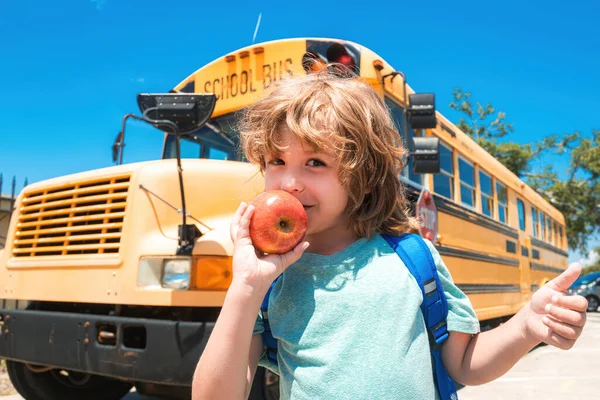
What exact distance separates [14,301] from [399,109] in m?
3.05

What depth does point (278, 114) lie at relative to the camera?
4.33 ft

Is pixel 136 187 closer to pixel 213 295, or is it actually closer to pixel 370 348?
pixel 213 295

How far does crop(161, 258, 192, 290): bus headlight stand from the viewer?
2696 millimetres

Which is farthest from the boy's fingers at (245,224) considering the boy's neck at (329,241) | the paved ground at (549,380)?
the paved ground at (549,380)

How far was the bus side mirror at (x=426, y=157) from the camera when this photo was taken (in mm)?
3617

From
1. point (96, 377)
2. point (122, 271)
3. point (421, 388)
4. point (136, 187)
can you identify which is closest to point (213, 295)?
point (122, 271)

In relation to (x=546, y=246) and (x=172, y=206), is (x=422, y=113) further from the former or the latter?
(x=546, y=246)

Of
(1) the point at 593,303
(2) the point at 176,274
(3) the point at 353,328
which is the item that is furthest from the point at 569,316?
(1) the point at 593,303

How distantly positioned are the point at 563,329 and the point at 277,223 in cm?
61

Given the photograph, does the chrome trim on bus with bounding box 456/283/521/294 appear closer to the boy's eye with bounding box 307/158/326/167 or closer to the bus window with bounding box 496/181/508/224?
A: the bus window with bounding box 496/181/508/224

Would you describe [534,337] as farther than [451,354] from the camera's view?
No

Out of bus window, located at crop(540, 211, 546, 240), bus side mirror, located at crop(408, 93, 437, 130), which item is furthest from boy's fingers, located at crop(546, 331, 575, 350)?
bus window, located at crop(540, 211, 546, 240)

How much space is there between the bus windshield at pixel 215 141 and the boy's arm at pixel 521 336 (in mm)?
2607

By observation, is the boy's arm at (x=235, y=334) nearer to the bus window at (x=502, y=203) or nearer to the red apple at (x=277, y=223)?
the red apple at (x=277, y=223)
